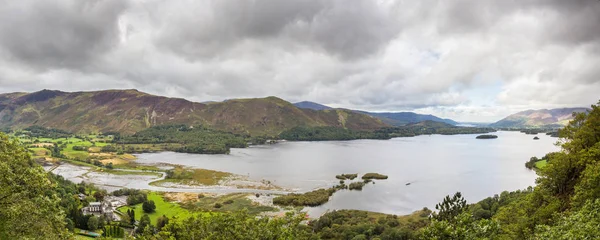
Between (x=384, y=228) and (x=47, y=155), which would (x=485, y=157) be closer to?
(x=384, y=228)

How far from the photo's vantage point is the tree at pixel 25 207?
15977mm

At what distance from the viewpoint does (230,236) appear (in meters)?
19.4

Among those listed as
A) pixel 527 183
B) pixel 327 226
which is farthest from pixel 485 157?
pixel 327 226

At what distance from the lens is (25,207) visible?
52.6 ft

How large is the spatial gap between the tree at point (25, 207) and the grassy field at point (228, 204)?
5105 centimetres

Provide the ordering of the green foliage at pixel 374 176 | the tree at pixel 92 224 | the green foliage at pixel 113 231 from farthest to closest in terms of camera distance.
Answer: the green foliage at pixel 374 176 → the tree at pixel 92 224 → the green foliage at pixel 113 231

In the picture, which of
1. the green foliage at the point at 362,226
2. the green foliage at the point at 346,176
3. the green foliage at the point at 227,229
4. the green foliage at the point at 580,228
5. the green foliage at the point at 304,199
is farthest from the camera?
the green foliage at the point at 346,176

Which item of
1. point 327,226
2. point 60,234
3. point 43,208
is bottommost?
point 327,226

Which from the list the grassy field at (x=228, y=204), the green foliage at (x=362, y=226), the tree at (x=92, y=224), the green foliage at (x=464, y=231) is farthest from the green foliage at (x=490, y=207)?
the tree at (x=92, y=224)

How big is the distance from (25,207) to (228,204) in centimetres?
6004

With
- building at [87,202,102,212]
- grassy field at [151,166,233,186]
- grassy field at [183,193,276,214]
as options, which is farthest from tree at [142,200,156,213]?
grassy field at [151,166,233,186]

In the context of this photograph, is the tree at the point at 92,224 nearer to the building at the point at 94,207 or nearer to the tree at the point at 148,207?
the building at the point at 94,207

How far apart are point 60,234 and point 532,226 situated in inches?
1192

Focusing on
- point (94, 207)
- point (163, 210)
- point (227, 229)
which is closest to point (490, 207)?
point (227, 229)
